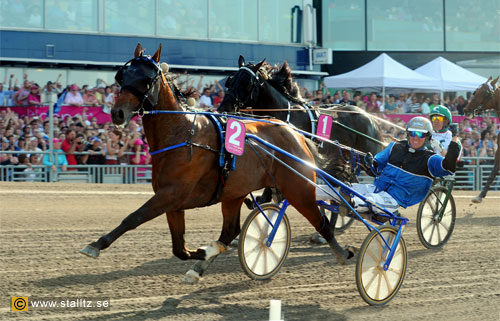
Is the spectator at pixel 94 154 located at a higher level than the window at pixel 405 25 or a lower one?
lower

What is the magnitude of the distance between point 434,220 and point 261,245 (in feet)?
9.70

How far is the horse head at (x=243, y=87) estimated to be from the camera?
851 centimetres

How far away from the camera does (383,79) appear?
57.7 ft

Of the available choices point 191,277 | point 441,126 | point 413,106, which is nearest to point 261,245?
point 191,277

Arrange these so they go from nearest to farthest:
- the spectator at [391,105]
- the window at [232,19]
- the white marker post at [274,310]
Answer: the white marker post at [274,310]
the spectator at [391,105]
the window at [232,19]

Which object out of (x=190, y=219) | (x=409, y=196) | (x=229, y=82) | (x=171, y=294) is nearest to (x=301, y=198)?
(x=409, y=196)

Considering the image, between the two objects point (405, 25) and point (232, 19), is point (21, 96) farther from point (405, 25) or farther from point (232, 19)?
point (405, 25)

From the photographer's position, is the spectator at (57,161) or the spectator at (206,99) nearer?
the spectator at (57,161)

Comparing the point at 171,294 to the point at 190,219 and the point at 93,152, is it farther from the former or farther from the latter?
the point at 93,152

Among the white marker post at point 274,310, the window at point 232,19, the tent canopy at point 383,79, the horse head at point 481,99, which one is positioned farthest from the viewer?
the window at point 232,19

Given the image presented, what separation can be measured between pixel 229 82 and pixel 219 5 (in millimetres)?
11410

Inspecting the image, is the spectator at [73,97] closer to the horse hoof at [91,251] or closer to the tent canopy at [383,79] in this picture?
the tent canopy at [383,79]

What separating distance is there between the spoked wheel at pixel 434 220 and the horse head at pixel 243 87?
241 centimetres

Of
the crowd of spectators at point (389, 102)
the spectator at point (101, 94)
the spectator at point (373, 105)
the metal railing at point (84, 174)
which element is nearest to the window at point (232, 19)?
the crowd of spectators at point (389, 102)
